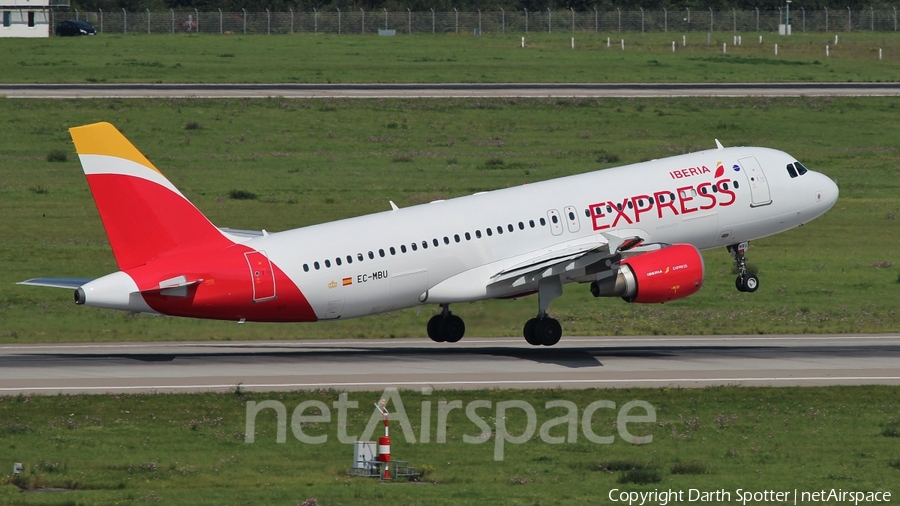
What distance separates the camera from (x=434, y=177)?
85.3 m

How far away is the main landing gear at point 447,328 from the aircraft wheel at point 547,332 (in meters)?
3.22

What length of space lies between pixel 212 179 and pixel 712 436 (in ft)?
185

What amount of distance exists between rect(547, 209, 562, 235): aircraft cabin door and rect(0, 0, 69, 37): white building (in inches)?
4590

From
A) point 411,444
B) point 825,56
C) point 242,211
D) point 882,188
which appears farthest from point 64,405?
point 825,56

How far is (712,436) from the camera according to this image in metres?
34.0

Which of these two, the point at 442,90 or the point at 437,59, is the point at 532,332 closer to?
the point at 442,90

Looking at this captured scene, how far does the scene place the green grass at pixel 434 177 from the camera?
55.8 m

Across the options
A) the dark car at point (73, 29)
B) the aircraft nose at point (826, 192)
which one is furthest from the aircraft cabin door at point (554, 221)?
the dark car at point (73, 29)

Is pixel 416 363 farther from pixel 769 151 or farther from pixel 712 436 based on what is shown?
pixel 769 151

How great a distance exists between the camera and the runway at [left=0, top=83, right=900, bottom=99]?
104562 mm

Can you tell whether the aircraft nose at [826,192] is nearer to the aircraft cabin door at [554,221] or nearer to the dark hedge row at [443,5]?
the aircraft cabin door at [554,221]

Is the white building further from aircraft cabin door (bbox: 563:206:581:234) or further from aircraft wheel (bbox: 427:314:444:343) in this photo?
aircraft cabin door (bbox: 563:206:581:234)

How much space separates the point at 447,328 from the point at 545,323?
403cm

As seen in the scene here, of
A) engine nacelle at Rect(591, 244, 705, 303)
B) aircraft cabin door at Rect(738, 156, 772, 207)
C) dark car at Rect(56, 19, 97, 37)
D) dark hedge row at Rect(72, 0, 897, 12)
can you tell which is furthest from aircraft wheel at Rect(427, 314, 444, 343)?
dark hedge row at Rect(72, 0, 897, 12)
